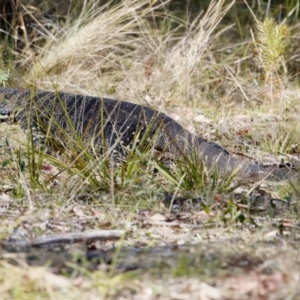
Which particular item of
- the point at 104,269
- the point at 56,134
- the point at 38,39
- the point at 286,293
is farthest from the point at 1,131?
the point at 286,293

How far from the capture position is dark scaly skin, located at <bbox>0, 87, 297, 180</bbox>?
443 centimetres

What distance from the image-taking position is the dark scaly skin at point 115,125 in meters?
4.43

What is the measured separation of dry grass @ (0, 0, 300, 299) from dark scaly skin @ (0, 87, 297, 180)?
0.67ft

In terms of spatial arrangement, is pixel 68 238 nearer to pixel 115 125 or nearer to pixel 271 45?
pixel 115 125

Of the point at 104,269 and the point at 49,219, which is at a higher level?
the point at 104,269

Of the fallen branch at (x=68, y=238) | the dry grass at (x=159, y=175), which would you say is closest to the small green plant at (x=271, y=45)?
the dry grass at (x=159, y=175)

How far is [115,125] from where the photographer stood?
4969 mm

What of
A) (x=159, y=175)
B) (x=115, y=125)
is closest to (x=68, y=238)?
(x=159, y=175)

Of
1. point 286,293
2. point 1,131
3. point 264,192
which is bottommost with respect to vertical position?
point 1,131

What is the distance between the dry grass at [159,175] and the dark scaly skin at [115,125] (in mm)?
204

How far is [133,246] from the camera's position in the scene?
307cm

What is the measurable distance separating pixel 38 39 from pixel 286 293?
5766 millimetres

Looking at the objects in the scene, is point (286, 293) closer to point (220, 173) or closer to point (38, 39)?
point (220, 173)

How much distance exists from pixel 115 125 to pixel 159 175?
29.6 inches
